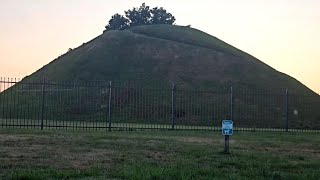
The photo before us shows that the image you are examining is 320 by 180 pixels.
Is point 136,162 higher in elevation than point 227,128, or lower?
lower

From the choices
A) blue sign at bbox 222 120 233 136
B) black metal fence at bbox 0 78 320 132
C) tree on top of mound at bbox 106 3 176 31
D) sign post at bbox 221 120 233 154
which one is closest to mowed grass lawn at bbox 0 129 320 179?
sign post at bbox 221 120 233 154

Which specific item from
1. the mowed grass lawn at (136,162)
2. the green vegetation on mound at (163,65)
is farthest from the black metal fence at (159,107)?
the mowed grass lawn at (136,162)

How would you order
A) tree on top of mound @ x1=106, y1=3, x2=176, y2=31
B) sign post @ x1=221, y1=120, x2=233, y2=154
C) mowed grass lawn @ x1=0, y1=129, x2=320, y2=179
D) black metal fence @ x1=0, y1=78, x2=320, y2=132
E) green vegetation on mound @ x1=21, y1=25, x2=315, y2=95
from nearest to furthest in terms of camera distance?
mowed grass lawn @ x1=0, y1=129, x2=320, y2=179, sign post @ x1=221, y1=120, x2=233, y2=154, black metal fence @ x1=0, y1=78, x2=320, y2=132, green vegetation on mound @ x1=21, y1=25, x2=315, y2=95, tree on top of mound @ x1=106, y1=3, x2=176, y2=31

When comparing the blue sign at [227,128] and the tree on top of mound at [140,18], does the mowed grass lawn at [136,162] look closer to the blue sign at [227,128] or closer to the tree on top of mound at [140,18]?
the blue sign at [227,128]

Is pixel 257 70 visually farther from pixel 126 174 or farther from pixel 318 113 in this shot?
pixel 126 174

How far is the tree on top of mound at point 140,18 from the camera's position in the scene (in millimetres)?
91625

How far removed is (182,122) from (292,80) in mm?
23899

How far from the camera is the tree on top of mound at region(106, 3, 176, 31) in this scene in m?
91.6

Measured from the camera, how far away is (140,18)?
92.7 metres

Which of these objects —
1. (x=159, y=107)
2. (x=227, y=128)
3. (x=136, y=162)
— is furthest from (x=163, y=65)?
(x=136, y=162)

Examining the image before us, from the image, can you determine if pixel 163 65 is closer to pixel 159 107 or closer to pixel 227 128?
pixel 159 107

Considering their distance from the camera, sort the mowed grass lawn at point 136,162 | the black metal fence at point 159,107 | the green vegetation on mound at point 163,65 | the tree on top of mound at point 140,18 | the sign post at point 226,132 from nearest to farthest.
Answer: the mowed grass lawn at point 136,162, the sign post at point 226,132, the black metal fence at point 159,107, the green vegetation on mound at point 163,65, the tree on top of mound at point 140,18

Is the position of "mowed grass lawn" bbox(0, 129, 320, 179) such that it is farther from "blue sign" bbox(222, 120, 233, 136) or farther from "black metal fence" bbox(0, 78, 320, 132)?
"black metal fence" bbox(0, 78, 320, 132)

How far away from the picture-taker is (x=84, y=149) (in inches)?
408
